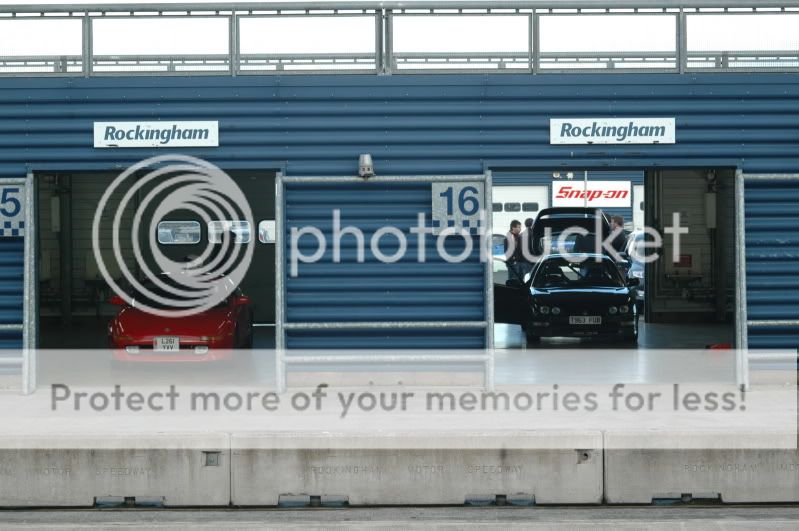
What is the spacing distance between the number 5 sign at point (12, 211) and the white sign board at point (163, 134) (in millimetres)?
1268

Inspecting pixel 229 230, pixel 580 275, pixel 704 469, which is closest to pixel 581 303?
pixel 580 275

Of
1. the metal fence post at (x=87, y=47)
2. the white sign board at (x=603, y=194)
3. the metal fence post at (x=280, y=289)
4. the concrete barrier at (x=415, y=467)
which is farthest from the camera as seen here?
the white sign board at (x=603, y=194)

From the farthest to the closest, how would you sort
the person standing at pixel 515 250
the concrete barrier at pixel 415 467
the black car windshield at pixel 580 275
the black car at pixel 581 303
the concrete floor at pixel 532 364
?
Result: the person standing at pixel 515 250 < the black car windshield at pixel 580 275 < the black car at pixel 581 303 < the concrete floor at pixel 532 364 < the concrete barrier at pixel 415 467

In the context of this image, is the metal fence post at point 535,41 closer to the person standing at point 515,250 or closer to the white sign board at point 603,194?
the person standing at point 515,250

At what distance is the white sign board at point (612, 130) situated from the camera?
1418 cm

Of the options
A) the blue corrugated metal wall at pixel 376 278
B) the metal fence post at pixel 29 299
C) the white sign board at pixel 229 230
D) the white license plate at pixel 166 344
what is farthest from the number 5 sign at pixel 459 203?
the white sign board at pixel 229 230

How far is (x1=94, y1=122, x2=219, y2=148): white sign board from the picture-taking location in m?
14.1

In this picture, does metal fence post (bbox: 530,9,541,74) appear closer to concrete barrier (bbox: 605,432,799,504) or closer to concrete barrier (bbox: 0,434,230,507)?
concrete barrier (bbox: 605,432,799,504)

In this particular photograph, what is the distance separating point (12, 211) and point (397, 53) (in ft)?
16.1

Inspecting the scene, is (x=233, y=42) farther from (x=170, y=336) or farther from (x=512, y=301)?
(x=512, y=301)

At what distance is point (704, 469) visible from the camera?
941 cm

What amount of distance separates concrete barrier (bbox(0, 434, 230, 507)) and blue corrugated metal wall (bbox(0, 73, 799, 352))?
5.45 meters

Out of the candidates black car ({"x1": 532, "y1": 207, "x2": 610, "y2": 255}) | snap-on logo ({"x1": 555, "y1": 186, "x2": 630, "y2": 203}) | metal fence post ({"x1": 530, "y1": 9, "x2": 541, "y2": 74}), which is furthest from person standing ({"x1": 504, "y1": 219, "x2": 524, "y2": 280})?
snap-on logo ({"x1": 555, "y1": 186, "x2": 630, "y2": 203})

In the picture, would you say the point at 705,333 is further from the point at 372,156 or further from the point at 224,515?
the point at 224,515
